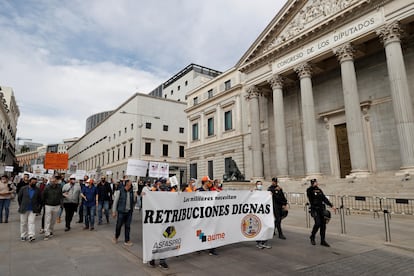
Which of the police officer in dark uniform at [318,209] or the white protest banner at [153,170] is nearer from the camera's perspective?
the police officer in dark uniform at [318,209]

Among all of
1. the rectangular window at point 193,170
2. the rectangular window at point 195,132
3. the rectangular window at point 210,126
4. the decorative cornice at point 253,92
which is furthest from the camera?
the rectangular window at point 195,132

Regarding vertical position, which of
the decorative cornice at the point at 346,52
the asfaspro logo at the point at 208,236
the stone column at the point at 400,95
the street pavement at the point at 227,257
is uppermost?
the decorative cornice at the point at 346,52

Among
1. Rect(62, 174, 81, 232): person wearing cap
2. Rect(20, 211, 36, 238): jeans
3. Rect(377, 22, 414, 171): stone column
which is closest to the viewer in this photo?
Rect(20, 211, 36, 238): jeans

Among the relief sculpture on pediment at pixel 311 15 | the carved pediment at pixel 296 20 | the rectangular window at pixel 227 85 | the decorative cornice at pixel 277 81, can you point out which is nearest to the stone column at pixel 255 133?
the decorative cornice at pixel 277 81

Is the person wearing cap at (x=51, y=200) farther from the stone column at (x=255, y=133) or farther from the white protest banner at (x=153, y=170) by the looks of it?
the stone column at (x=255, y=133)

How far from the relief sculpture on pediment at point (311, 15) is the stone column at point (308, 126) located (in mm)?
3530

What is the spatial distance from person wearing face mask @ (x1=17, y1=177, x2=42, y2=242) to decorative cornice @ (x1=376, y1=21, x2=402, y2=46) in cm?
2191

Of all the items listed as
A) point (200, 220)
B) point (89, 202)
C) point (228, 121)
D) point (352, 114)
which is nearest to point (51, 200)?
point (89, 202)

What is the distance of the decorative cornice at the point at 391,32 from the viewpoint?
17406 mm

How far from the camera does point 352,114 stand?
63.0 feet

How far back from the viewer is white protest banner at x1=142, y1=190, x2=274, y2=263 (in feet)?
18.5

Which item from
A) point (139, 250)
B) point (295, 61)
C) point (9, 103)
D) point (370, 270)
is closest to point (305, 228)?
point (370, 270)

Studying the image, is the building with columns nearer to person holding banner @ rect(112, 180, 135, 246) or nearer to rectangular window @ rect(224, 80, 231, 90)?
rectangular window @ rect(224, 80, 231, 90)

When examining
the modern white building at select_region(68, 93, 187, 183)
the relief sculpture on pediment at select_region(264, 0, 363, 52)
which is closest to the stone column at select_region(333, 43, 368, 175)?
the relief sculpture on pediment at select_region(264, 0, 363, 52)
